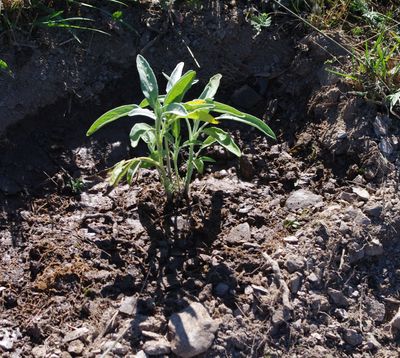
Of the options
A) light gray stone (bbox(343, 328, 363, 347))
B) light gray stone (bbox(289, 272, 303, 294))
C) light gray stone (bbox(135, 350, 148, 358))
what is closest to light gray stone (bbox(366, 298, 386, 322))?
light gray stone (bbox(343, 328, 363, 347))

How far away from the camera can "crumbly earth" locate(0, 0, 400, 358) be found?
2434 millimetres

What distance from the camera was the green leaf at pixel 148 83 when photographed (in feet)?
8.16

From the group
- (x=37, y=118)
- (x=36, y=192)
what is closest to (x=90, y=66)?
(x=37, y=118)

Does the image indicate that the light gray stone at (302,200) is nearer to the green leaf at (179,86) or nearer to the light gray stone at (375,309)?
the light gray stone at (375,309)

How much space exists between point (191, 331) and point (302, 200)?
812 mm

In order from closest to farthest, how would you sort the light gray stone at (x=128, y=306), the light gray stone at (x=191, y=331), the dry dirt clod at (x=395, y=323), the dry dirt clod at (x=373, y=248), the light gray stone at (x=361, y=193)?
1. the light gray stone at (x=191, y=331)
2. the light gray stone at (x=128, y=306)
3. the dry dirt clod at (x=395, y=323)
4. the dry dirt clod at (x=373, y=248)
5. the light gray stone at (x=361, y=193)

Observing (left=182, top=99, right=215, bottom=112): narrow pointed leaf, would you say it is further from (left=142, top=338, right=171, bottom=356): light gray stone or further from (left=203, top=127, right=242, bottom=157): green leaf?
(left=142, top=338, right=171, bottom=356): light gray stone

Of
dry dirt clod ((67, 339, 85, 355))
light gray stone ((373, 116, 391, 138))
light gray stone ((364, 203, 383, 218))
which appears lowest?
dry dirt clod ((67, 339, 85, 355))

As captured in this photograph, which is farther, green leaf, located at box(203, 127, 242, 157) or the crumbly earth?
green leaf, located at box(203, 127, 242, 157)

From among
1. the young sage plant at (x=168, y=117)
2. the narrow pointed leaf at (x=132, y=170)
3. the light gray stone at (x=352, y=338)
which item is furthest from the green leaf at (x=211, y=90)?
the light gray stone at (x=352, y=338)

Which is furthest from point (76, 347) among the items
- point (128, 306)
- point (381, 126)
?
point (381, 126)

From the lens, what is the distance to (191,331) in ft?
7.63

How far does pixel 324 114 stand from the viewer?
3.07 metres

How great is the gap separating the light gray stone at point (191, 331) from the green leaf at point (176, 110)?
27.8 inches
